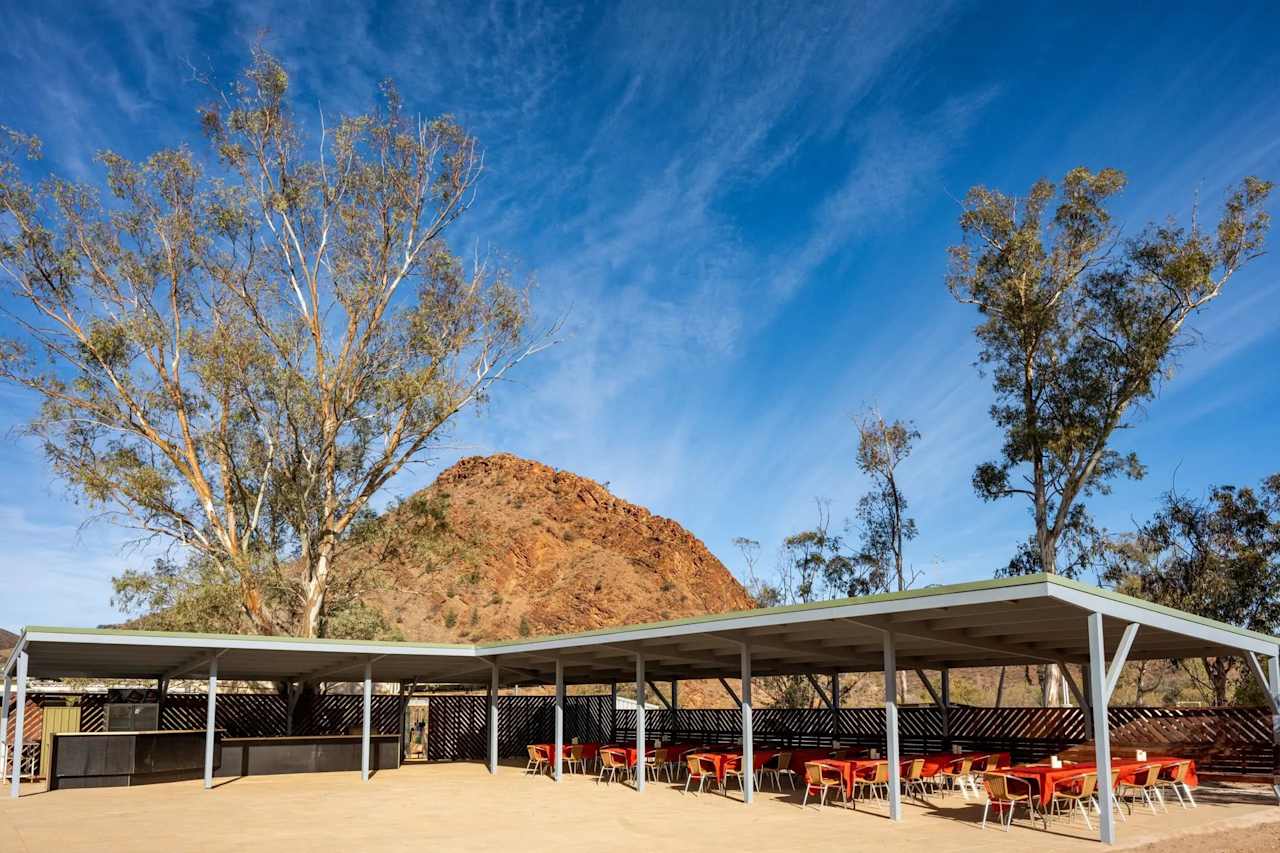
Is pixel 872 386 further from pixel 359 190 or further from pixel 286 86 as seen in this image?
pixel 286 86

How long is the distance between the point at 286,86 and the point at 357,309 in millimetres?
5677

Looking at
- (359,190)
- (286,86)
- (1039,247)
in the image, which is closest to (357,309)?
(359,190)

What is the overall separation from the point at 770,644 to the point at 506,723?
13.6m

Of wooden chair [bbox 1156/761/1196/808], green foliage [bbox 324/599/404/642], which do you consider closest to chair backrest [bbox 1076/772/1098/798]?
wooden chair [bbox 1156/761/1196/808]

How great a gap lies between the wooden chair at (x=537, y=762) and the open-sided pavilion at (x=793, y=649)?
0.78 m

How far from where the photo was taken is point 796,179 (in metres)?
27.8

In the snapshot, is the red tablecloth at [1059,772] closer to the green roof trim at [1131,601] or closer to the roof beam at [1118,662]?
the roof beam at [1118,662]

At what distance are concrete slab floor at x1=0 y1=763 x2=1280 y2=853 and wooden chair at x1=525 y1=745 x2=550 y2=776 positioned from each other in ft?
6.24

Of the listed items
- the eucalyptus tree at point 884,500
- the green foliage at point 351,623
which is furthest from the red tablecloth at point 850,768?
the eucalyptus tree at point 884,500

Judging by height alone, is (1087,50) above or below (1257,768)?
above

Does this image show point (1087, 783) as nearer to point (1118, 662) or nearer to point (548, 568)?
point (1118, 662)

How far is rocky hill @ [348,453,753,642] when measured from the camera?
53.7m

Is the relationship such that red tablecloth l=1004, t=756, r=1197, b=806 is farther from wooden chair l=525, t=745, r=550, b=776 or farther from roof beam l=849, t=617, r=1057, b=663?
wooden chair l=525, t=745, r=550, b=776

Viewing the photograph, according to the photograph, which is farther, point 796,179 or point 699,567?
point 699,567
